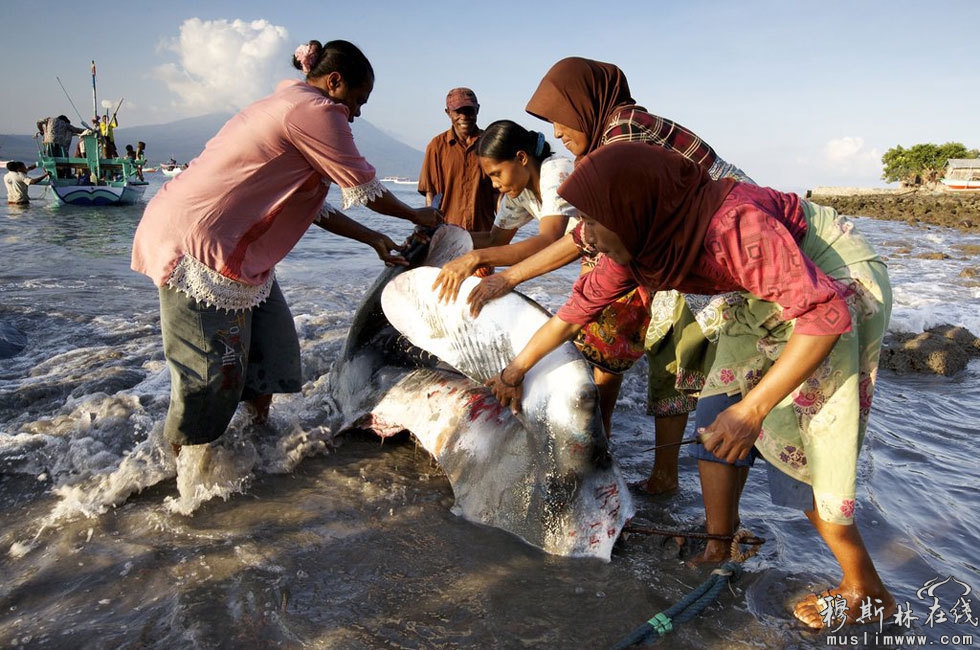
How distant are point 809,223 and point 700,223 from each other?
1.67ft

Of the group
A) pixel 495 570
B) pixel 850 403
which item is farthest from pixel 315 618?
pixel 850 403

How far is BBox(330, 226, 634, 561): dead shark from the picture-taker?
2.25 meters

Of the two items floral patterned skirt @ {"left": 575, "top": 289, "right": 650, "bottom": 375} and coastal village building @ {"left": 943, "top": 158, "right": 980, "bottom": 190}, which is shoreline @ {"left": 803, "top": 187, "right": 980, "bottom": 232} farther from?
floral patterned skirt @ {"left": 575, "top": 289, "right": 650, "bottom": 375}

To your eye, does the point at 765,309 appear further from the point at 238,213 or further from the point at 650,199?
the point at 238,213

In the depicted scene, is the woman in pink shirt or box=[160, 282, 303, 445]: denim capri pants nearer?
the woman in pink shirt

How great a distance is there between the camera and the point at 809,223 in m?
1.99

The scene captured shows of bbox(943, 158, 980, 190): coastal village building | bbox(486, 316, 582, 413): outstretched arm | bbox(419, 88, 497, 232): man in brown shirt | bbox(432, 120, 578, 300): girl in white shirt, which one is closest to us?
bbox(486, 316, 582, 413): outstretched arm

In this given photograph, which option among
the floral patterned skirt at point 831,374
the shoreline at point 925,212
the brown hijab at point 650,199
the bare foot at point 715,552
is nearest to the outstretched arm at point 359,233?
the brown hijab at point 650,199

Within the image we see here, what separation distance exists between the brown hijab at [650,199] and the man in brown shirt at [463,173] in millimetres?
2855

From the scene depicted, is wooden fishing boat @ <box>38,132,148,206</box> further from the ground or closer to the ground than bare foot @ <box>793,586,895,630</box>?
further from the ground

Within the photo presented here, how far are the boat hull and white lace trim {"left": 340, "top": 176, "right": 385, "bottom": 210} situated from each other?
2168 centimetres

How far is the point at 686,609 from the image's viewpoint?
2.02m

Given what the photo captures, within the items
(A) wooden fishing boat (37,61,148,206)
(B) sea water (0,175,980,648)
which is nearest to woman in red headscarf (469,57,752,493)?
(B) sea water (0,175,980,648)

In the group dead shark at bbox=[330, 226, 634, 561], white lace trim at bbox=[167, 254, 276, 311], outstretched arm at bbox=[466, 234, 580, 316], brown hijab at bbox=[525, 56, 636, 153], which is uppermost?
brown hijab at bbox=[525, 56, 636, 153]
